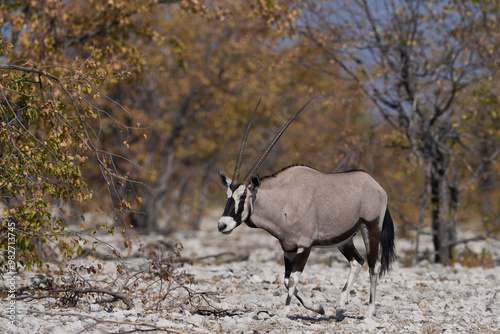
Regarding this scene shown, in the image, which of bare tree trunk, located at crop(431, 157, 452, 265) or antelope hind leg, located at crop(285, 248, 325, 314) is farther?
bare tree trunk, located at crop(431, 157, 452, 265)

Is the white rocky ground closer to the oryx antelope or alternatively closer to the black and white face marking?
the oryx antelope

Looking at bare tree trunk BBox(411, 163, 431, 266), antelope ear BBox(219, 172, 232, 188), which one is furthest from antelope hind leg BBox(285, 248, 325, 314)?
bare tree trunk BBox(411, 163, 431, 266)

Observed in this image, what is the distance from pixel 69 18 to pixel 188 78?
41.1 ft

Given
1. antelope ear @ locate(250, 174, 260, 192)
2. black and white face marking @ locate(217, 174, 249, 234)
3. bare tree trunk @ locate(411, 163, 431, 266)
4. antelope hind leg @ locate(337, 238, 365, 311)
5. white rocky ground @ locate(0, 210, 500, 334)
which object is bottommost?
white rocky ground @ locate(0, 210, 500, 334)

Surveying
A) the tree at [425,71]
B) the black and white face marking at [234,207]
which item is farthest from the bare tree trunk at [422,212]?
the black and white face marking at [234,207]

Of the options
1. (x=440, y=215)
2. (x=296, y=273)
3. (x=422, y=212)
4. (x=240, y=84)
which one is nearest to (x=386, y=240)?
(x=296, y=273)

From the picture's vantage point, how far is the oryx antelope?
284 inches

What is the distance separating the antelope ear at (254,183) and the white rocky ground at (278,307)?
5.45ft

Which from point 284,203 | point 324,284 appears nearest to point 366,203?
point 284,203

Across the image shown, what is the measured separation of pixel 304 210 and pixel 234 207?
981 mm

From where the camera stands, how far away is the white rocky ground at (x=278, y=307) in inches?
274

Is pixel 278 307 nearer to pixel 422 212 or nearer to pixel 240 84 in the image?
pixel 422 212

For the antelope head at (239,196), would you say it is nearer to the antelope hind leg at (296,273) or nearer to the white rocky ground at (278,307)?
the antelope hind leg at (296,273)

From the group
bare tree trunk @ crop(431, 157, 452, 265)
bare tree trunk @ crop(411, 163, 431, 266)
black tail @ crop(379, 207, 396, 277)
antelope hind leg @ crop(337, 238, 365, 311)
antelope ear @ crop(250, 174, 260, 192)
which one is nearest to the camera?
antelope ear @ crop(250, 174, 260, 192)
